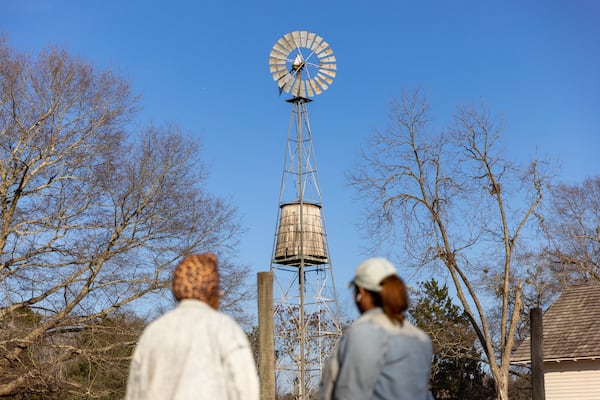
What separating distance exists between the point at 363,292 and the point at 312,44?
132 feet

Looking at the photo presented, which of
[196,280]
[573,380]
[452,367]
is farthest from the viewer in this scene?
[452,367]

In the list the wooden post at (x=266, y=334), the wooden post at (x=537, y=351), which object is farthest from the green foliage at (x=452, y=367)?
the wooden post at (x=266, y=334)

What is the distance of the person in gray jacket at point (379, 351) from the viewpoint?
472 cm

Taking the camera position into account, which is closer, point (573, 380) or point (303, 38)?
point (573, 380)

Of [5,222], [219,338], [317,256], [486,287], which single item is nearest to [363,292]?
[219,338]

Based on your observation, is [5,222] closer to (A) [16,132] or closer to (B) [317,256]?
(A) [16,132]

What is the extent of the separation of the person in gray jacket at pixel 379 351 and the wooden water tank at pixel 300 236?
123 feet

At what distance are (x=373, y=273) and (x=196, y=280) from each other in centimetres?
97

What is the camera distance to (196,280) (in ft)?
16.3

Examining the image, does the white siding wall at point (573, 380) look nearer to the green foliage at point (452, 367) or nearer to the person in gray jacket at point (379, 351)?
the green foliage at point (452, 367)

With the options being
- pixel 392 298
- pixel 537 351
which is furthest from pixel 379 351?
pixel 537 351

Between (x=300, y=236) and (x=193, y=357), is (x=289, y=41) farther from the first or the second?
(x=193, y=357)

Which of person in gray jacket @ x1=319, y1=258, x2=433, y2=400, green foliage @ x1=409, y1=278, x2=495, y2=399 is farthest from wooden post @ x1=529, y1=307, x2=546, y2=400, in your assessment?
green foliage @ x1=409, y1=278, x2=495, y2=399

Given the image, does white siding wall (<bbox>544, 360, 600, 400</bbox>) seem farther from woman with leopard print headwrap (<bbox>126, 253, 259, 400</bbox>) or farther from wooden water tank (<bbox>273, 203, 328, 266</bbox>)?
woman with leopard print headwrap (<bbox>126, 253, 259, 400</bbox>)
